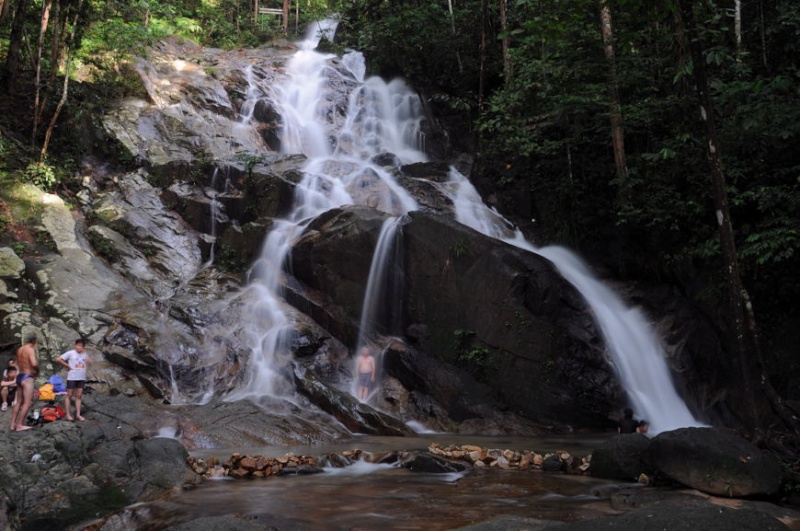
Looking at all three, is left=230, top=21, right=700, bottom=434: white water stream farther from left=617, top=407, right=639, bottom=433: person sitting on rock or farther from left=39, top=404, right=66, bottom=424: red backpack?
left=39, top=404, right=66, bottom=424: red backpack

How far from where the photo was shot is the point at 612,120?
46.6ft

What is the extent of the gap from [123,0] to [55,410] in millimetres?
20275

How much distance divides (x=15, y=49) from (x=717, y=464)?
22.2 metres

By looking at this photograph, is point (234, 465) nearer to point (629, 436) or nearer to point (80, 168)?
point (629, 436)

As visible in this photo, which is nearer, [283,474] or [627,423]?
[283,474]

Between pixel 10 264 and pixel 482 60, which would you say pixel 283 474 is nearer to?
pixel 10 264

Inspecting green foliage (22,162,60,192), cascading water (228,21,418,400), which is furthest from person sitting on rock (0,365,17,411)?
green foliage (22,162,60,192)

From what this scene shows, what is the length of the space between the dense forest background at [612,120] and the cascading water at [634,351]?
3.20 feet

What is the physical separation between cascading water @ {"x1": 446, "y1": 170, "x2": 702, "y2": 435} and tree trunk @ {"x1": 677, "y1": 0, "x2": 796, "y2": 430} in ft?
15.2

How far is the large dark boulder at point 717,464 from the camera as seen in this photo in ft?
20.2

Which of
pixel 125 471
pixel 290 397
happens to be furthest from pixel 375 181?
pixel 125 471

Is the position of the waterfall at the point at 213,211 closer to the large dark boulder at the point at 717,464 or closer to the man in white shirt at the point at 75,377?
the man in white shirt at the point at 75,377

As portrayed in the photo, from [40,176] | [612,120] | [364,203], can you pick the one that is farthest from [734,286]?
[40,176]

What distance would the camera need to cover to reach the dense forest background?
9.45 m
